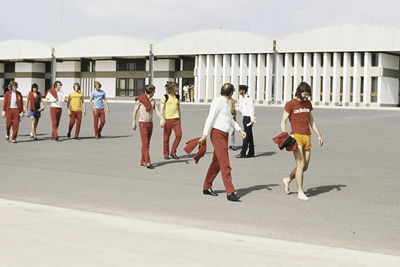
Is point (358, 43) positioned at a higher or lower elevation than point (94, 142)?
higher

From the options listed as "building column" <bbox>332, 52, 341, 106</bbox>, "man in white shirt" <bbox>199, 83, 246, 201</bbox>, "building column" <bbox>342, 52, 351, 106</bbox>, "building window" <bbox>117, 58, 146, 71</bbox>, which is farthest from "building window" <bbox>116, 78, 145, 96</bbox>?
"man in white shirt" <bbox>199, 83, 246, 201</bbox>

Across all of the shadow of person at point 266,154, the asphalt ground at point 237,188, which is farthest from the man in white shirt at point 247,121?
the shadow of person at point 266,154

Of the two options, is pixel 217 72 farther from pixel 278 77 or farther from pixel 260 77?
pixel 278 77

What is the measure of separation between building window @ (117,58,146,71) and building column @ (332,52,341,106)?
903 inches

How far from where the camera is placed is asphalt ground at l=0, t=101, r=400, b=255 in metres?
7.42

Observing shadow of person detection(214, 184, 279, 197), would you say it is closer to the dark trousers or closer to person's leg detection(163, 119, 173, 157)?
the dark trousers

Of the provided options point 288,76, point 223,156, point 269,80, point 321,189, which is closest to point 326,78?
point 288,76

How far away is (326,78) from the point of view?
189ft

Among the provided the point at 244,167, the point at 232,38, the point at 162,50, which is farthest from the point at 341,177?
the point at 162,50

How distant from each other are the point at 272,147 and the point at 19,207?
33.2 feet

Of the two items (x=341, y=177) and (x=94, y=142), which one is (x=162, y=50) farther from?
(x=341, y=177)

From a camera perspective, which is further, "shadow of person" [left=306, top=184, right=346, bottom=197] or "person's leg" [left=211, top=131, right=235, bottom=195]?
"shadow of person" [left=306, top=184, right=346, bottom=197]

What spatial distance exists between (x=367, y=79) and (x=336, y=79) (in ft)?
9.49

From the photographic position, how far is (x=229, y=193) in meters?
9.14
